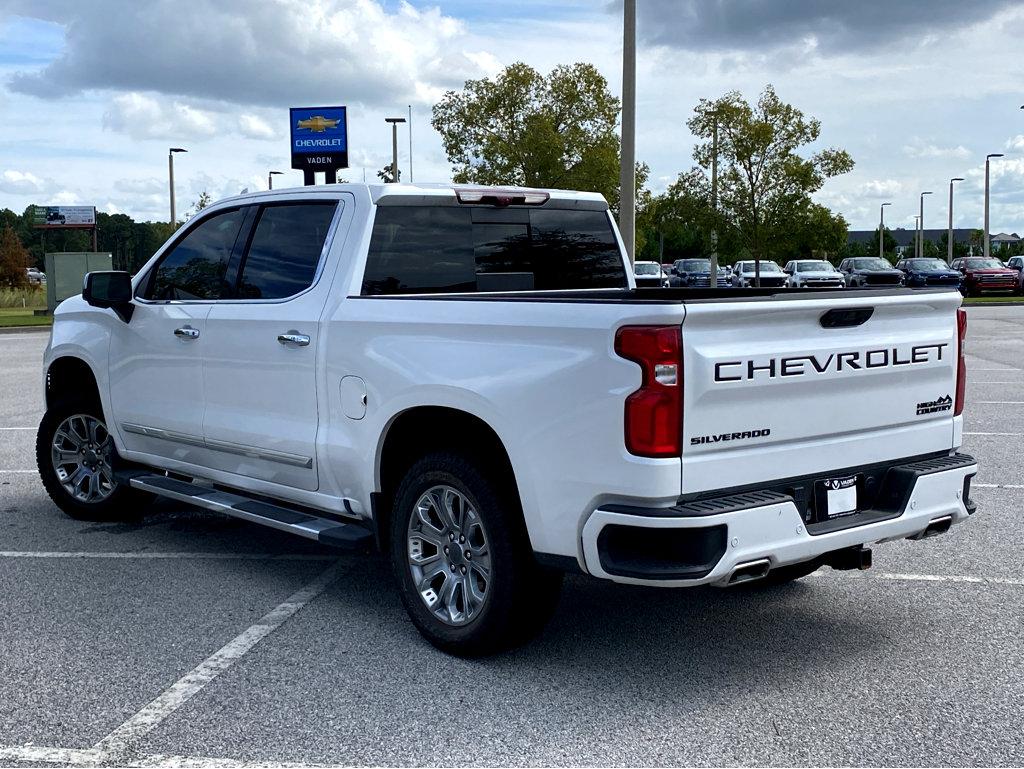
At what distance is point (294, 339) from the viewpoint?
18.0ft

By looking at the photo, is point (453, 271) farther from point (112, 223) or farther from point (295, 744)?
point (112, 223)

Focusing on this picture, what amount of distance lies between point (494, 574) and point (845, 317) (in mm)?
1637

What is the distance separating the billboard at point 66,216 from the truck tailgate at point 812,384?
363ft

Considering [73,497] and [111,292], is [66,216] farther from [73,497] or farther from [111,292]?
[111,292]

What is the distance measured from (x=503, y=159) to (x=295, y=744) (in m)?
37.4

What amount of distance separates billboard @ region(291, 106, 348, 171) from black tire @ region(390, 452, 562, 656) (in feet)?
114

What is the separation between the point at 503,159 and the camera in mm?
40312

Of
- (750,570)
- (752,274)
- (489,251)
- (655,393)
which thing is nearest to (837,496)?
(750,570)

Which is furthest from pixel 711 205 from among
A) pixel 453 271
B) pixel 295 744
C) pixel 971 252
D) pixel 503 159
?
pixel 971 252

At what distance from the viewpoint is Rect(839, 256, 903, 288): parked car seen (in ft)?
153

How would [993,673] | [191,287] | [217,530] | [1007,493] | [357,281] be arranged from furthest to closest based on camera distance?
[1007,493]
[217,530]
[191,287]
[357,281]
[993,673]

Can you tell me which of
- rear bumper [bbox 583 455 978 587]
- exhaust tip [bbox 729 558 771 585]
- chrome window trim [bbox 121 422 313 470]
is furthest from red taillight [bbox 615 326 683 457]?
chrome window trim [bbox 121 422 313 470]

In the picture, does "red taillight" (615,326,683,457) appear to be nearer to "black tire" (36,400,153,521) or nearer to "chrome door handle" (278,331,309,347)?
"chrome door handle" (278,331,309,347)

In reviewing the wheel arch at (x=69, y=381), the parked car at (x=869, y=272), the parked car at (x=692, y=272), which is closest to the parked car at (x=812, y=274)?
the parked car at (x=869, y=272)
